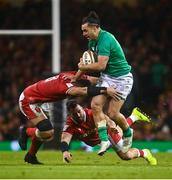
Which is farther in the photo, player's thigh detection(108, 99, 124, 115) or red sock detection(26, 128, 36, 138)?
red sock detection(26, 128, 36, 138)

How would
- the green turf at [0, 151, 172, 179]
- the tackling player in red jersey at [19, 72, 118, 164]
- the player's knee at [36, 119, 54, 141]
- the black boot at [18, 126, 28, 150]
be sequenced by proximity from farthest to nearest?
the black boot at [18, 126, 28, 150] → the player's knee at [36, 119, 54, 141] → the tackling player in red jersey at [19, 72, 118, 164] → the green turf at [0, 151, 172, 179]

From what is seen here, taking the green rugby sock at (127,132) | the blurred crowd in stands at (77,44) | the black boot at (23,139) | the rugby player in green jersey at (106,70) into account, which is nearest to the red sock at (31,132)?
the black boot at (23,139)

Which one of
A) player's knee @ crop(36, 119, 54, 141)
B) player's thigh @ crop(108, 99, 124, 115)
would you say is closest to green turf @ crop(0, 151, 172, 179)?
player's knee @ crop(36, 119, 54, 141)

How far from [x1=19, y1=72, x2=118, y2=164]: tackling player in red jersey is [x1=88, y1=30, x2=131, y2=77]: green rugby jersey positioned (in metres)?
0.35

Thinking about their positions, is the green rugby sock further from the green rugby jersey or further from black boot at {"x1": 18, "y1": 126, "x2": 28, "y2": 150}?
black boot at {"x1": 18, "y1": 126, "x2": 28, "y2": 150}

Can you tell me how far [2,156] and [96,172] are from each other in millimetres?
5027

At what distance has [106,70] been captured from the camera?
1555 cm

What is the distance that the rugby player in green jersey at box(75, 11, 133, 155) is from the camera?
15.2 metres

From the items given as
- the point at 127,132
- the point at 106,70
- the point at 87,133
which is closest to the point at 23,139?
the point at 87,133

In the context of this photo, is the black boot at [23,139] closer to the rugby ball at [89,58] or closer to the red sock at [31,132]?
the red sock at [31,132]

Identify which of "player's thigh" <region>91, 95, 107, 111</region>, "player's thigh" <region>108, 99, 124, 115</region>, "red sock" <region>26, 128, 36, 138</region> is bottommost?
"red sock" <region>26, 128, 36, 138</region>

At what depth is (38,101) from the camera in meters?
15.6

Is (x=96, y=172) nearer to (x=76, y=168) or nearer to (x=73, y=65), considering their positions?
(x=76, y=168)

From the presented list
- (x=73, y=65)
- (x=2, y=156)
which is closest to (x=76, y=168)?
(x=2, y=156)
